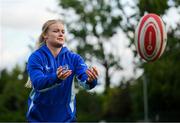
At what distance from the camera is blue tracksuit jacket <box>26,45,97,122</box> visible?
4.81m

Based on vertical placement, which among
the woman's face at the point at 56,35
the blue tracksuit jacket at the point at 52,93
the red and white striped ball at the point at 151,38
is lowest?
the blue tracksuit jacket at the point at 52,93

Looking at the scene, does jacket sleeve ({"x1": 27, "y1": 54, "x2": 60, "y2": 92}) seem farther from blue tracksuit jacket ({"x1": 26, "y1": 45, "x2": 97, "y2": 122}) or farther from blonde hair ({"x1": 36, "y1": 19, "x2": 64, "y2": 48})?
blonde hair ({"x1": 36, "y1": 19, "x2": 64, "y2": 48})

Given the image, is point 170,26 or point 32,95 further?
point 170,26

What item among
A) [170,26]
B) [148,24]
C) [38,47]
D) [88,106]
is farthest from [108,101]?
[38,47]

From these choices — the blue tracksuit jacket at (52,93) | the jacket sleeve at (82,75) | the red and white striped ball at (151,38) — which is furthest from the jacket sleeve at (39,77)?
the red and white striped ball at (151,38)

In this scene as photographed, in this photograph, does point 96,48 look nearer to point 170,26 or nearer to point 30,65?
point 170,26

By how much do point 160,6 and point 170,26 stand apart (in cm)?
305

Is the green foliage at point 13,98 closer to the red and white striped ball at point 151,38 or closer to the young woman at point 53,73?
the red and white striped ball at point 151,38

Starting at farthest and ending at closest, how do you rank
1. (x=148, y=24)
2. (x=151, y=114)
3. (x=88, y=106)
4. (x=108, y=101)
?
(x=88, y=106) → (x=108, y=101) → (x=151, y=114) → (x=148, y=24)

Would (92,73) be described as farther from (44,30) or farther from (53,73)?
(44,30)

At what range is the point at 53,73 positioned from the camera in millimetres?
→ 4645

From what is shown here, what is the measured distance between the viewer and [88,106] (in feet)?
207

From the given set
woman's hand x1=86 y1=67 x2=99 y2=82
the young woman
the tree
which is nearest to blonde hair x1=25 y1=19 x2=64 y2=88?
the young woman

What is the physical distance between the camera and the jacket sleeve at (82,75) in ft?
15.6
